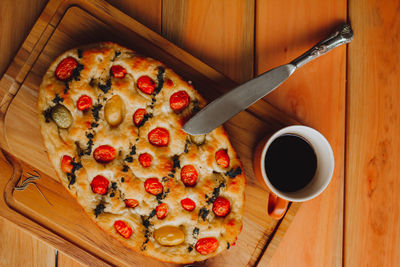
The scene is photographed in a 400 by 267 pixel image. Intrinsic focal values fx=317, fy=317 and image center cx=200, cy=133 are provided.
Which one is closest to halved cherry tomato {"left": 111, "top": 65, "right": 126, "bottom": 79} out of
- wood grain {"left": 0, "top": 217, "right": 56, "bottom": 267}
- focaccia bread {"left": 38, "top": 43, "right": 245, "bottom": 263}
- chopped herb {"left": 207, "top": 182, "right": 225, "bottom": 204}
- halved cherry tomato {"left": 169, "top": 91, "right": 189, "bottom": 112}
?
focaccia bread {"left": 38, "top": 43, "right": 245, "bottom": 263}

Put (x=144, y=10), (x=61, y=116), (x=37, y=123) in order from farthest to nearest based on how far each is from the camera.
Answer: (x=144, y=10)
(x=37, y=123)
(x=61, y=116)

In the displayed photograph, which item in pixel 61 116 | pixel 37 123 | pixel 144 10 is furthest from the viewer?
pixel 144 10

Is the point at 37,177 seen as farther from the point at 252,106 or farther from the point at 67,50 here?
the point at 252,106

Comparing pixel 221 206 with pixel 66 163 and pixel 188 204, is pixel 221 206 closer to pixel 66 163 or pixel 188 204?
pixel 188 204

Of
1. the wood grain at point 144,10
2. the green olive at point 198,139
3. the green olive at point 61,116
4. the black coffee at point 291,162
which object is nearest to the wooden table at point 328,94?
the wood grain at point 144,10

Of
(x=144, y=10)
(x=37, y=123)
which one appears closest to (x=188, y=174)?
(x=37, y=123)

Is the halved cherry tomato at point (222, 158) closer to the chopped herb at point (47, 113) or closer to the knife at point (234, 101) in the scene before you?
the knife at point (234, 101)
